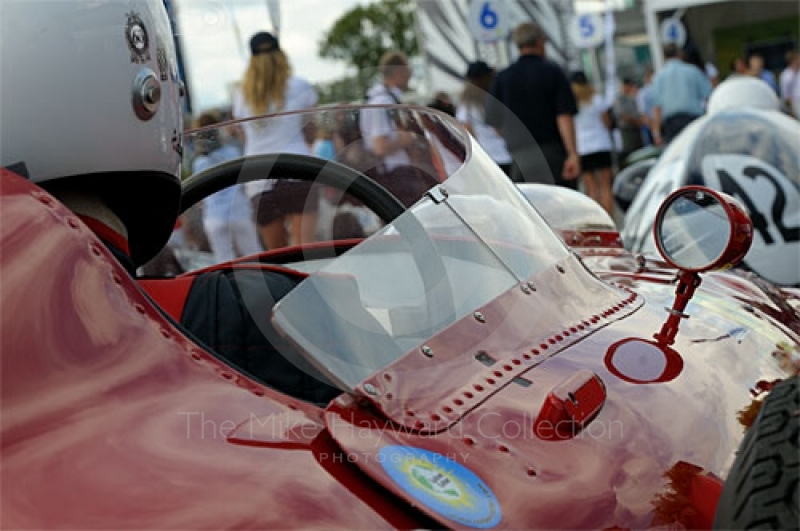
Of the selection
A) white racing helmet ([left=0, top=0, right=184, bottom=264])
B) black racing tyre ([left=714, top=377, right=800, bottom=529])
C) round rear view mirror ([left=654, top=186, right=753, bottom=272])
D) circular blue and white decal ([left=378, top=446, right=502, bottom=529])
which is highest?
white racing helmet ([left=0, top=0, right=184, bottom=264])

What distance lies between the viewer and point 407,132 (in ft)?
7.64

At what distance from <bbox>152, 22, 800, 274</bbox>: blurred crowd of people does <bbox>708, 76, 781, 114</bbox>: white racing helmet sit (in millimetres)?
1165

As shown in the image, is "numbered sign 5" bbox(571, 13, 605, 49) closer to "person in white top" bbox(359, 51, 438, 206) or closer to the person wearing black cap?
the person wearing black cap

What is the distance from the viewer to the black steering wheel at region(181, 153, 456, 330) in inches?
68.9

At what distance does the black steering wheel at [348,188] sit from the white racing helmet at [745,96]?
4.36 m

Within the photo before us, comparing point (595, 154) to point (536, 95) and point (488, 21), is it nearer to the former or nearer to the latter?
point (488, 21)

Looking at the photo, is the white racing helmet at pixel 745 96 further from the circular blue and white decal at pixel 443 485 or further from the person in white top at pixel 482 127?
the circular blue and white decal at pixel 443 485

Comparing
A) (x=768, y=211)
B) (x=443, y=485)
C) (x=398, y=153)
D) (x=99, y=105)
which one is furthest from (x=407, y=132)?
(x=768, y=211)

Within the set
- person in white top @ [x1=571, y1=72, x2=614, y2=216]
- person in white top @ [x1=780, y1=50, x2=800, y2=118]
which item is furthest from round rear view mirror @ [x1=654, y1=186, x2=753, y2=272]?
person in white top @ [x1=780, y1=50, x2=800, y2=118]

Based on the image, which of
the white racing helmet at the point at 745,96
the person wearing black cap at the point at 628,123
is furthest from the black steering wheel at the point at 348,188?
the person wearing black cap at the point at 628,123

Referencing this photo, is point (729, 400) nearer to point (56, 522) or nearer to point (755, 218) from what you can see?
point (56, 522)

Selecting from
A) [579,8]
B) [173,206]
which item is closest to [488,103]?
[173,206]

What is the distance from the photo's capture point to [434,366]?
5.32 ft

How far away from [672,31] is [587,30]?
2.70 metres
